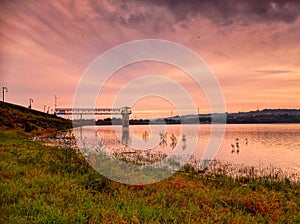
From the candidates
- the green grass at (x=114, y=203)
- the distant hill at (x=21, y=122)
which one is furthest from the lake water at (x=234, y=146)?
the green grass at (x=114, y=203)

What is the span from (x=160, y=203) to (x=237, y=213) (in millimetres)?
2764

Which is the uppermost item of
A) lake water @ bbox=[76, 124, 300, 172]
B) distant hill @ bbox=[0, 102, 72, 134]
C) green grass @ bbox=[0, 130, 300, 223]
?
distant hill @ bbox=[0, 102, 72, 134]

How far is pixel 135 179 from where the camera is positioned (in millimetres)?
12719

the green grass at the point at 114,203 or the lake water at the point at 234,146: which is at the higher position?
the green grass at the point at 114,203

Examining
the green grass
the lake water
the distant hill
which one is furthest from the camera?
the distant hill

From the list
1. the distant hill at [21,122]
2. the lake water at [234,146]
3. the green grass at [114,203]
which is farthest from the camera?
the distant hill at [21,122]

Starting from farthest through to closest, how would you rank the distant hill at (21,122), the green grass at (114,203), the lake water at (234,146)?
the distant hill at (21,122) < the lake water at (234,146) < the green grass at (114,203)

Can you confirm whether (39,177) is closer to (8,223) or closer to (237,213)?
(8,223)

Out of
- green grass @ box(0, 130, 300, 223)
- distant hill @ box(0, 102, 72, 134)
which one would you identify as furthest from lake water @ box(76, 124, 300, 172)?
green grass @ box(0, 130, 300, 223)

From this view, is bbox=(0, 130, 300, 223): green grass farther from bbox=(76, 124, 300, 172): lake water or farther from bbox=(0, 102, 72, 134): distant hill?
bbox=(0, 102, 72, 134): distant hill

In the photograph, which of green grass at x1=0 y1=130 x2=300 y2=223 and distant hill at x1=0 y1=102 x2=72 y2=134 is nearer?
green grass at x1=0 y1=130 x2=300 y2=223

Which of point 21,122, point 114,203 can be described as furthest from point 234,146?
point 21,122

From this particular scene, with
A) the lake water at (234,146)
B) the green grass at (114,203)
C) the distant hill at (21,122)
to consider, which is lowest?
the lake water at (234,146)

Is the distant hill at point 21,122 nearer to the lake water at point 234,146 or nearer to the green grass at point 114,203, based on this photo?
the lake water at point 234,146
